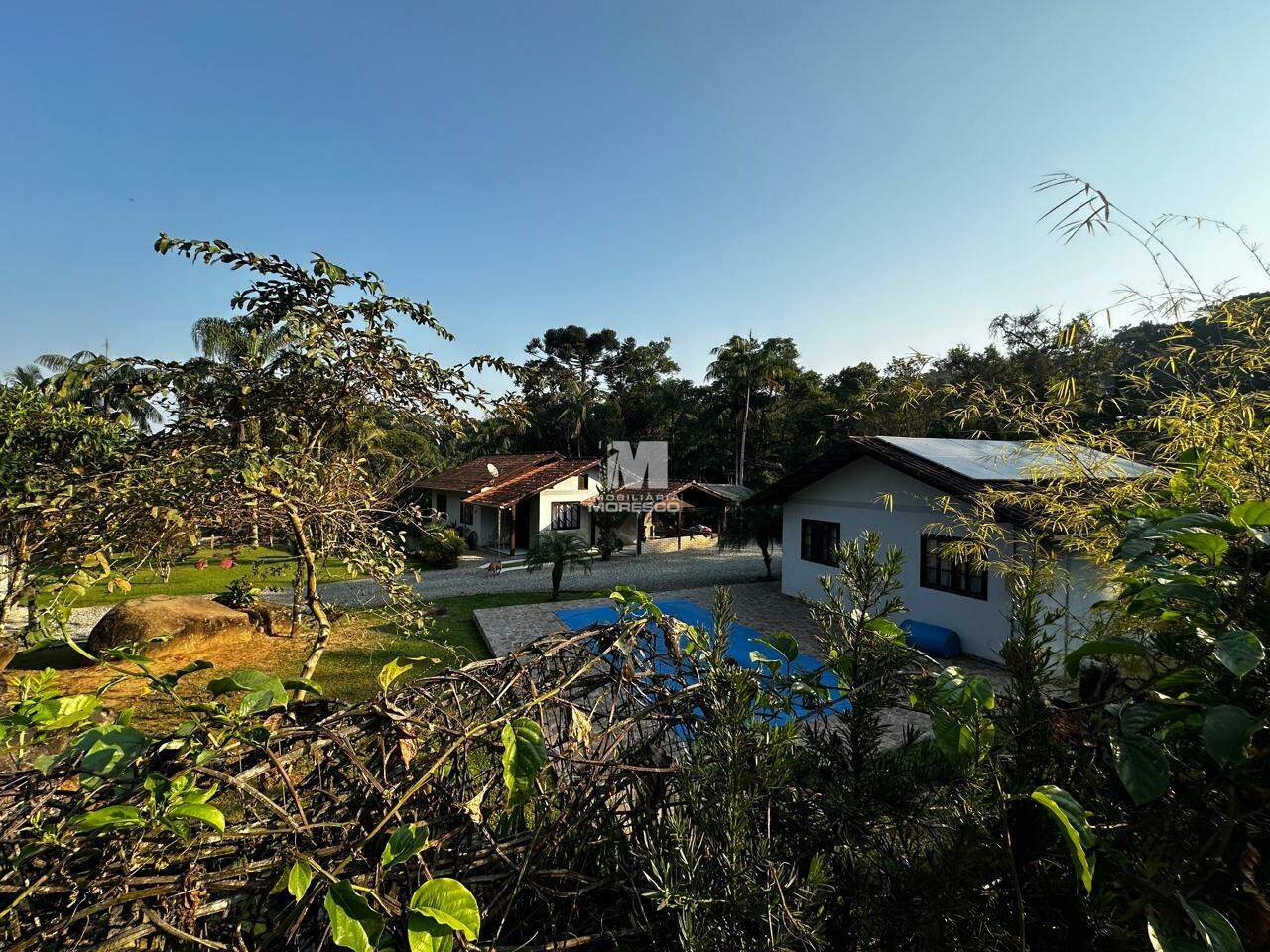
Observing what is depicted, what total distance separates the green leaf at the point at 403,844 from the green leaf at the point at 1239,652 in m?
1.12

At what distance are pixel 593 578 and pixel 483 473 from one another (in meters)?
11.1

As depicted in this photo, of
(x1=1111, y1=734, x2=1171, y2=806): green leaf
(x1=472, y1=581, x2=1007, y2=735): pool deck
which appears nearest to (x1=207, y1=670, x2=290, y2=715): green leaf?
(x1=1111, y1=734, x2=1171, y2=806): green leaf

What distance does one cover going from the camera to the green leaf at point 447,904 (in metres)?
0.79

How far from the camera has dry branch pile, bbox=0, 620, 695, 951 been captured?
32.2 inches

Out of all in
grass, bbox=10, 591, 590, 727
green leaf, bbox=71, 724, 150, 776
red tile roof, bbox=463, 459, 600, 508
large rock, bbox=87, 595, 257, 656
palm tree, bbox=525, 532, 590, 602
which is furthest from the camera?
red tile roof, bbox=463, 459, 600, 508

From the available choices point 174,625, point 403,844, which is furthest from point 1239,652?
point 174,625

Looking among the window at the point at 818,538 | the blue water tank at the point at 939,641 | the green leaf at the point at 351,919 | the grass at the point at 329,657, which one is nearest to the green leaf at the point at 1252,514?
the green leaf at the point at 351,919

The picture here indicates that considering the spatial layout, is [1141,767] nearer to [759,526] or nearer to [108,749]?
[108,749]

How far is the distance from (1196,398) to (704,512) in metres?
29.2

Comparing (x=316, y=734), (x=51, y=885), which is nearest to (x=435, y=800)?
(x=316, y=734)

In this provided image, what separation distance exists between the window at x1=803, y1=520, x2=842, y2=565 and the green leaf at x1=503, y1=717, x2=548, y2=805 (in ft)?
44.3

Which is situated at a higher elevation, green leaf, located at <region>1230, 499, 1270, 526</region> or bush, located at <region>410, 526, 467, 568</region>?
green leaf, located at <region>1230, 499, 1270, 526</region>

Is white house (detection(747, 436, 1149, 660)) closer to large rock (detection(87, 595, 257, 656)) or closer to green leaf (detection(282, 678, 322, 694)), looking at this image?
green leaf (detection(282, 678, 322, 694))

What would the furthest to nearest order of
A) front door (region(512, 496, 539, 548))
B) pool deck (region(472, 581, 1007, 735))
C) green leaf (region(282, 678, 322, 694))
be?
front door (region(512, 496, 539, 548)) → pool deck (region(472, 581, 1007, 735)) → green leaf (region(282, 678, 322, 694))
